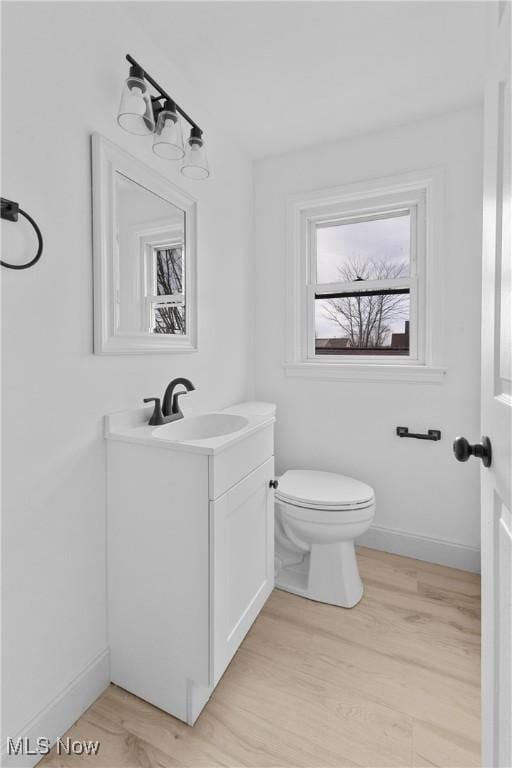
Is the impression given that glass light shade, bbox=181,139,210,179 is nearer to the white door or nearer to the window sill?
the white door

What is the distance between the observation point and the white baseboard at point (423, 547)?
6.37 feet

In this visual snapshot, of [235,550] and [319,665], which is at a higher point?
[235,550]

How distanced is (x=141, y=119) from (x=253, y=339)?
136cm

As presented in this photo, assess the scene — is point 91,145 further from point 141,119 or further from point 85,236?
point 85,236

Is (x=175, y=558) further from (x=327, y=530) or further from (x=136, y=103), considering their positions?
(x=136, y=103)

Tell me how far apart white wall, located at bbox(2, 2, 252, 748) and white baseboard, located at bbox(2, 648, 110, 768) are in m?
0.02

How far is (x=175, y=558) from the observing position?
119cm

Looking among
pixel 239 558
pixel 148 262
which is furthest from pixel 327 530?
pixel 148 262

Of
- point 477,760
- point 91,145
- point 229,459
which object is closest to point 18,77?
point 91,145

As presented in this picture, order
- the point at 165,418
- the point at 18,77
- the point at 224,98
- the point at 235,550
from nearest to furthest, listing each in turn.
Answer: the point at 18,77
the point at 235,550
the point at 165,418
the point at 224,98

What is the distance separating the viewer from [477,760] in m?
1.04

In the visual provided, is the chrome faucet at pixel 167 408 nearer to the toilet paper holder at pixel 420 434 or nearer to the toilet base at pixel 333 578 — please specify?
the toilet base at pixel 333 578

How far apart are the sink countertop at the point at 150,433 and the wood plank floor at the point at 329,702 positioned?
86 centimetres

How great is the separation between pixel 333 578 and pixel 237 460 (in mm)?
868
